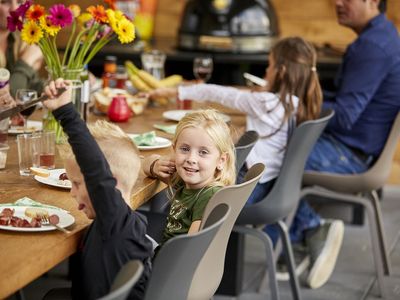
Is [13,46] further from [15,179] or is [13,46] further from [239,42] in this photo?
[239,42]

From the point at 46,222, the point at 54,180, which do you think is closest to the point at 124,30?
the point at 54,180

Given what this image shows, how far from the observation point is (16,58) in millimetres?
3674

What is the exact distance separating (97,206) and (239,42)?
3.35m

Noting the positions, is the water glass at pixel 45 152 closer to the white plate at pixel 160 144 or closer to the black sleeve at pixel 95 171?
the white plate at pixel 160 144

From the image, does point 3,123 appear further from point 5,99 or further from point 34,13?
point 34,13

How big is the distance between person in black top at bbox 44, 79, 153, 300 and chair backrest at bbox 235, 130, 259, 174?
0.64 m

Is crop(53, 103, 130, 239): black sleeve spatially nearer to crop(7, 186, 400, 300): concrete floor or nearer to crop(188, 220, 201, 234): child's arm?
crop(188, 220, 201, 234): child's arm

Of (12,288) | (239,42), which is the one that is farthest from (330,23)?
(12,288)

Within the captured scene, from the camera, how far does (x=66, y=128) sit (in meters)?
1.89

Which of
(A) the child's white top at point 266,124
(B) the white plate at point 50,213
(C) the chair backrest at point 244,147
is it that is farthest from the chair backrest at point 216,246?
(A) the child's white top at point 266,124

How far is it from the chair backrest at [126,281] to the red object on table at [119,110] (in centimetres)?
179

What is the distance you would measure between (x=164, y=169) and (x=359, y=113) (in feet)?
5.14

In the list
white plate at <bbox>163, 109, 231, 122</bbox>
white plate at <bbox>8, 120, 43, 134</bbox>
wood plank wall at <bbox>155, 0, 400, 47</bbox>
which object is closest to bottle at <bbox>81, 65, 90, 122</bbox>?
white plate at <bbox>8, 120, 43, 134</bbox>

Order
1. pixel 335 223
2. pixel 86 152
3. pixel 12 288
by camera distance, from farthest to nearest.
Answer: pixel 335 223 < pixel 86 152 < pixel 12 288
